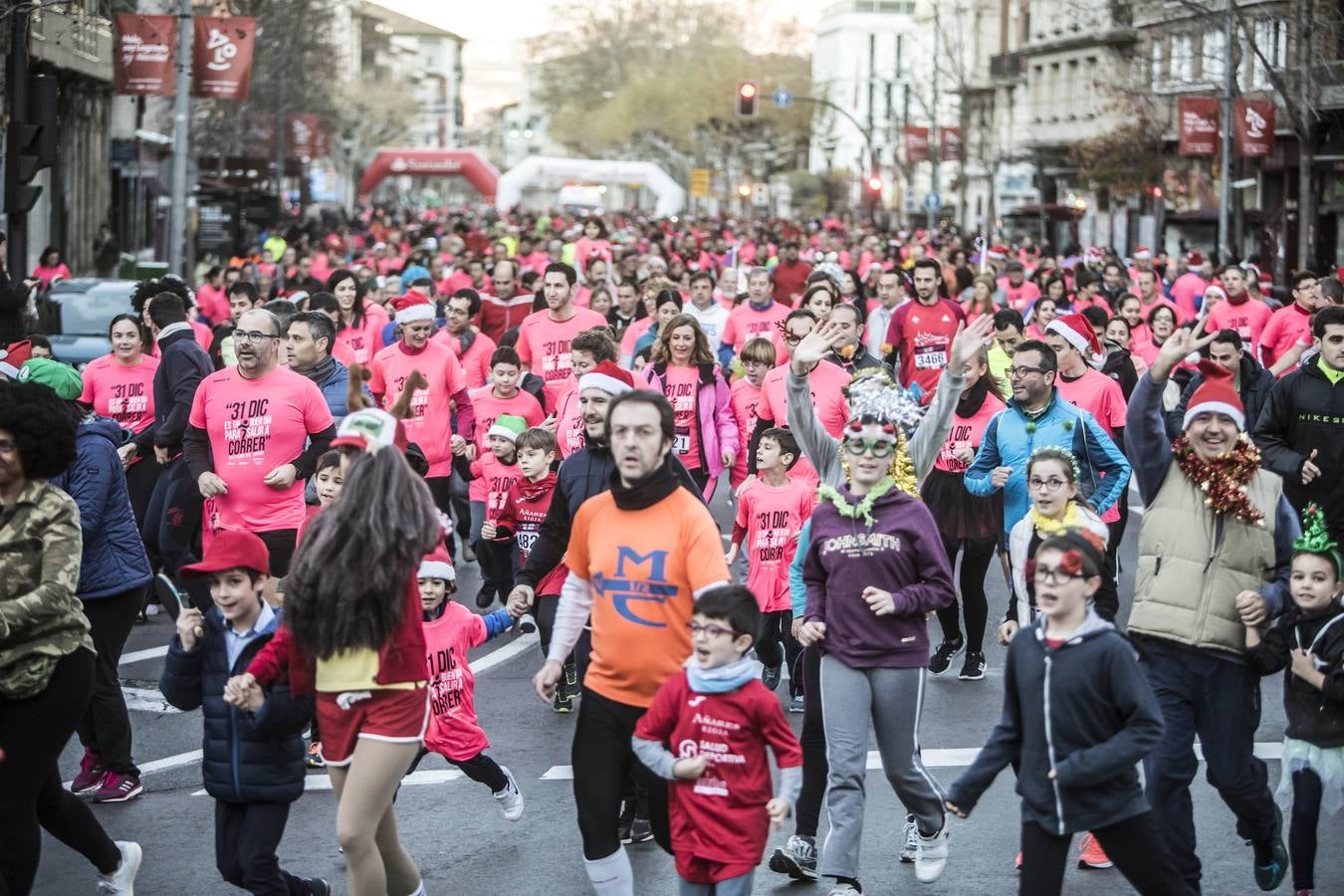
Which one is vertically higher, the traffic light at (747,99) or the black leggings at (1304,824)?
the traffic light at (747,99)

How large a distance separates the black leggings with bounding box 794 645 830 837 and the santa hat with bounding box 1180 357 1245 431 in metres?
1.59

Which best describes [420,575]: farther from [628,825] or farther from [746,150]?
[746,150]

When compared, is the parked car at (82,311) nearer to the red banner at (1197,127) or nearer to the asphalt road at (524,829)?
the asphalt road at (524,829)

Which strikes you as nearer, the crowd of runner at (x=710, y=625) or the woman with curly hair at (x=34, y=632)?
the crowd of runner at (x=710, y=625)

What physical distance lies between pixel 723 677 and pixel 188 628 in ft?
5.59

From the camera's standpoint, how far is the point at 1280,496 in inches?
270

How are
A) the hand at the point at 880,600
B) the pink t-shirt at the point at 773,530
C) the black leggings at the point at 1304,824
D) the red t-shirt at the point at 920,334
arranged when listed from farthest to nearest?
the red t-shirt at the point at 920,334
the pink t-shirt at the point at 773,530
the black leggings at the point at 1304,824
the hand at the point at 880,600

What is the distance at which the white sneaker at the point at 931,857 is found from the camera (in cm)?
709

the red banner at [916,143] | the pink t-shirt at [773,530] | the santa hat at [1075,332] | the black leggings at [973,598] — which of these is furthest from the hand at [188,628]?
the red banner at [916,143]

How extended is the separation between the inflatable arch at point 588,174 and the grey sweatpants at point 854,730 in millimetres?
67361

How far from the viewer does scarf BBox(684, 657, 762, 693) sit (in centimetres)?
584

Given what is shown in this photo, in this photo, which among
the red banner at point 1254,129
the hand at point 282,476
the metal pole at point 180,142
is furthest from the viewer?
the red banner at point 1254,129

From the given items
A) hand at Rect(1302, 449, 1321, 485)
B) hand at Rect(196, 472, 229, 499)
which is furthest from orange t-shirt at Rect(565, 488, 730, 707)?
hand at Rect(1302, 449, 1321, 485)

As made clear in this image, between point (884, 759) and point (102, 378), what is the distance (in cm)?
583
